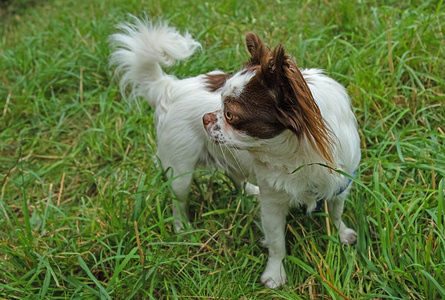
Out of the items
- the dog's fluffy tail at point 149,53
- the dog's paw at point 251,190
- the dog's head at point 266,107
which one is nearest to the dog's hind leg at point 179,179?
the dog's fluffy tail at point 149,53

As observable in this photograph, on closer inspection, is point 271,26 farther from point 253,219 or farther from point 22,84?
point 22,84

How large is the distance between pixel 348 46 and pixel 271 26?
2.65 feet

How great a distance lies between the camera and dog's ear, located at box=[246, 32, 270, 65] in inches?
78.7

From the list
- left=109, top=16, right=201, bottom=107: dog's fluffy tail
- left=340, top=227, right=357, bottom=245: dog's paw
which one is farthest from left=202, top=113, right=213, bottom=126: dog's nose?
left=340, top=227, right=357, bottom=245: dog's paw

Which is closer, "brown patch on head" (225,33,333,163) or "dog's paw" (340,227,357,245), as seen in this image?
"brown patch on head" (225,33,333,163)

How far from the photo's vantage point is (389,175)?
111 inches

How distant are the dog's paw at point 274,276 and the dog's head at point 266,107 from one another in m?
0.84

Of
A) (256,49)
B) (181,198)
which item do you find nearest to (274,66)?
(256,49)

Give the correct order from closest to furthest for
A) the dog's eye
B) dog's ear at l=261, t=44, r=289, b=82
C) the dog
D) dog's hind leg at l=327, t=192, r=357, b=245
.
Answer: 1. dog's ear at l=261, t=44, r=289, b=82
2. the dog
3. the dog's eye
4. dog's hind leg at l=327, t=192, r=357, b=245

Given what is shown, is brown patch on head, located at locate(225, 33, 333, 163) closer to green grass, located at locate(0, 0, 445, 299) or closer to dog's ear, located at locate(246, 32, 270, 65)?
dog's ear, located at locate(246, 32, 270, 65)

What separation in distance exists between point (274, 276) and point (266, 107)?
3.57 feet

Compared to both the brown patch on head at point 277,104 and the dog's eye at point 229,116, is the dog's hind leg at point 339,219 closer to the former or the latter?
the brown patch on head at point 277,104

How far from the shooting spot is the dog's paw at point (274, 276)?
2523 mm

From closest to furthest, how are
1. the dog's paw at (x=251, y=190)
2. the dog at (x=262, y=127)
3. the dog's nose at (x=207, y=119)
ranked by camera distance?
the dog at (x=262, y=127) → the dog's nose at (x=207, y=119) → the dog's paw at (x=251, y=190)
